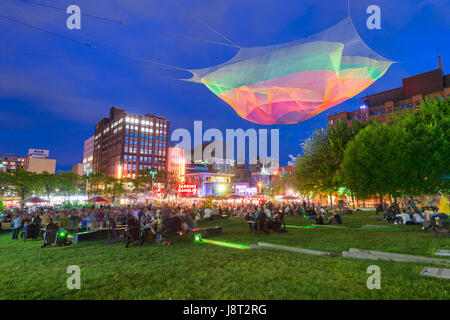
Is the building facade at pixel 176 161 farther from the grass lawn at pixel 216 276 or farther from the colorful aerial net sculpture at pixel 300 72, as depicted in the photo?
the grass lawn at pixel 216 276

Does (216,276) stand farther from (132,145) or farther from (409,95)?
(132,145)

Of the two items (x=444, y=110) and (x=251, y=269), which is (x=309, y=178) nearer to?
(x=444, y=110)

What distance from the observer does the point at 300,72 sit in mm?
13258

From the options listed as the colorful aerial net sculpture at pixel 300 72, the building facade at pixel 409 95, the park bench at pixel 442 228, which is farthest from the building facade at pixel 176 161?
the park bench at pixel 442 228

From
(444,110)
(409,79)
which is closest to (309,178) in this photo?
(444,110)

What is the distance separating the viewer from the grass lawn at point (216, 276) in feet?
15.4

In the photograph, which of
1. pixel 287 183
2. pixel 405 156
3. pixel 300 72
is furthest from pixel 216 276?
pixel 287 183

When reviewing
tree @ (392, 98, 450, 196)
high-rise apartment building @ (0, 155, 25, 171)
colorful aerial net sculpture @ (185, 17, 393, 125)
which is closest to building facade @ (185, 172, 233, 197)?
tree @ (392, 98, 450, 196)

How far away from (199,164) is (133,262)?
154m

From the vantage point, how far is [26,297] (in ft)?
15.9

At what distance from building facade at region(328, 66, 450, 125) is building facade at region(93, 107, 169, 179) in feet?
309

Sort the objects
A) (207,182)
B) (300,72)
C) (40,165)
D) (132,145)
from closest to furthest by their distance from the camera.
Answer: (300,72) → (207,182) → (132,145) → (40,165)

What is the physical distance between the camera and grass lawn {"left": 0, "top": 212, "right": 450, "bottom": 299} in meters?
4.71

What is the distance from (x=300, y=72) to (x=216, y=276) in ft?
37.4
